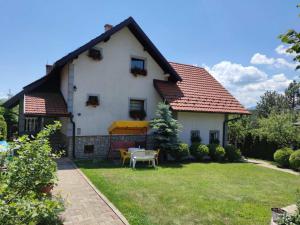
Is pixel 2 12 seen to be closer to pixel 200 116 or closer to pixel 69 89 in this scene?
pixel 69 89

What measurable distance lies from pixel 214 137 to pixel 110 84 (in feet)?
27.8

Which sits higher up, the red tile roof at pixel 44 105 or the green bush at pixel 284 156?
the red tile roof at pixel 44 105

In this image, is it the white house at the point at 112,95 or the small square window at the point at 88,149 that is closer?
the white house at the point at 112,95

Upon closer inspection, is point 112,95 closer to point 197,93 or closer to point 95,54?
point 95,54

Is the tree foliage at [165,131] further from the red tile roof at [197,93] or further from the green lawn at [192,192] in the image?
the green lawn at [192,192]

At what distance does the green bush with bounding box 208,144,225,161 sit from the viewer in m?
16.0

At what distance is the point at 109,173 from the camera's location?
10.9m

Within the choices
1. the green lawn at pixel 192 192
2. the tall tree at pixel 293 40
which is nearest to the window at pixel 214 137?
the green lawn at pixel 192 192

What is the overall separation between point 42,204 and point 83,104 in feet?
38.5

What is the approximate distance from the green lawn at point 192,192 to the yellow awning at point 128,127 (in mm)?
2210

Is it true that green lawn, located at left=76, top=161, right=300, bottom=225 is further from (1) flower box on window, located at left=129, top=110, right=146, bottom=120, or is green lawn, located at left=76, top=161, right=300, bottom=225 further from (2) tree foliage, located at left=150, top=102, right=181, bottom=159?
(1) flower box on window, located at left=129, top=110, right=146, bottom=120

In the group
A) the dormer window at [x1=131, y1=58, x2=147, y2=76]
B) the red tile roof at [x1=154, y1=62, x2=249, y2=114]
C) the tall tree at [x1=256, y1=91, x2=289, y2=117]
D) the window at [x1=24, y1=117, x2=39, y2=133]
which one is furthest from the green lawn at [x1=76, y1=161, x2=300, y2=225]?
the tall tree at [x1=256, y1=91, x2=289, y2=117]

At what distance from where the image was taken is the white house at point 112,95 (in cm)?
1429

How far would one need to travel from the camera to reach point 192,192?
860cm
